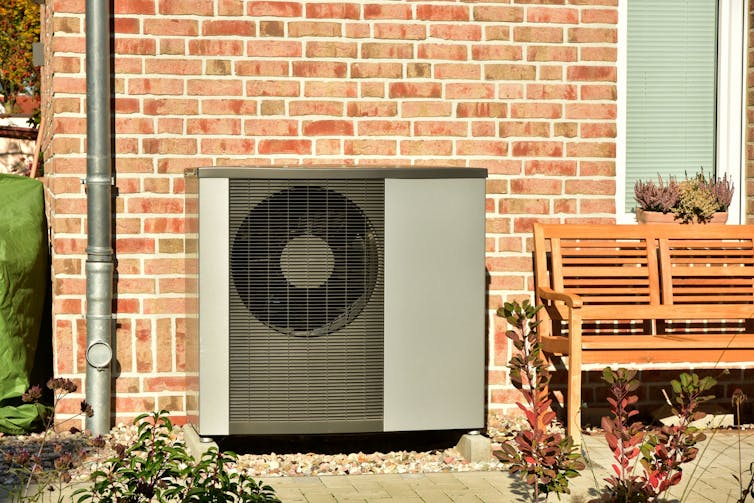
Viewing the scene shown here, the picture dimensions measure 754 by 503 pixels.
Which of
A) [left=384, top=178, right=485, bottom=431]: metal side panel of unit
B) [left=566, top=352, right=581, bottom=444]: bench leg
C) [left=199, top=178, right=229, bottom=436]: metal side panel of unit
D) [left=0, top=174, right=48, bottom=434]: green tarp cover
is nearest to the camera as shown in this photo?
[left=199, top=178, right=229, bottom=436]: metal side panel of unit

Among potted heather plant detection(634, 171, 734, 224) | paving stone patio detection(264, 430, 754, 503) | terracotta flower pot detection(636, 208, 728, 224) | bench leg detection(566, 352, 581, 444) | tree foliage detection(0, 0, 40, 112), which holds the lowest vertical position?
paving stone patio detection(264, 430, 754, 503)

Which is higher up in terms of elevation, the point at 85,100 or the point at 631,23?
the point at 631,23

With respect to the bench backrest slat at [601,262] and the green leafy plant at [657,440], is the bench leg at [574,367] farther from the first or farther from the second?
the green leafy plant at [657,440]

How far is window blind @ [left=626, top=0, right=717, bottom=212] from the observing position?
260 inches

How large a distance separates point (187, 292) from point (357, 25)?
158 cm

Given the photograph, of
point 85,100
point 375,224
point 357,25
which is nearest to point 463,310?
point 375,224

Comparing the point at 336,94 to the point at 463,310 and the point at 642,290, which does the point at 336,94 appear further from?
the point at 642,290

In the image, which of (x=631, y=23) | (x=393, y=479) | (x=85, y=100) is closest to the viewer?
(x=393, y=479)

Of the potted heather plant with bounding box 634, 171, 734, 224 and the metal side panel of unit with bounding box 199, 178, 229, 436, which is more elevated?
the potted heather plant with bounding box 634, 171, 734, 224

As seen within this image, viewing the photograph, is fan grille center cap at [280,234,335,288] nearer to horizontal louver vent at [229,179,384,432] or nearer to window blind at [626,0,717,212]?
horizontal louver vent at [229,179,384,432]

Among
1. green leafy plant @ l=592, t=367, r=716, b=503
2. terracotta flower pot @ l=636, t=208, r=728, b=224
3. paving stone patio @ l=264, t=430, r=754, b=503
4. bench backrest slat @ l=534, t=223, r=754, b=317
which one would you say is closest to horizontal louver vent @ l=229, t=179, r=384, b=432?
paving stone patio @ l=264, t=430, r=754, b=503

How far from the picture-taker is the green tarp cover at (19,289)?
5785 millimetres

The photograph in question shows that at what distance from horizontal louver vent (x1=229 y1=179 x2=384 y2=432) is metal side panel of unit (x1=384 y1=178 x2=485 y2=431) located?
7cm

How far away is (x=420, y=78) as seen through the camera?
6.14 m
